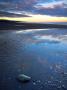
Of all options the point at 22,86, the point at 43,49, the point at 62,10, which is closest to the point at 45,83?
the point at 22,86

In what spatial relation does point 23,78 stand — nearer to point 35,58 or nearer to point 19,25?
point 35,58

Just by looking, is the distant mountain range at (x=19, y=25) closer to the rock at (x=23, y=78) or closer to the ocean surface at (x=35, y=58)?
the ocean surface at (x=35, y=58)

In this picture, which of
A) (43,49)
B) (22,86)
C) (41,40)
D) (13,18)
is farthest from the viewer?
(13,18)

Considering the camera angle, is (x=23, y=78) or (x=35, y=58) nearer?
(x=23, y=78)

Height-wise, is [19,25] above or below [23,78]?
above

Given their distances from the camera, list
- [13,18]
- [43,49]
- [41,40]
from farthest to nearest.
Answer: [13,18] < [41,40] < [43,49]

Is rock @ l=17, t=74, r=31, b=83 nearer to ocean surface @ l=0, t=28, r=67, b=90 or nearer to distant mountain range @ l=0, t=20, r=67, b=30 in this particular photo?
ocean surface @ l=0, t=28, r=67, b=90

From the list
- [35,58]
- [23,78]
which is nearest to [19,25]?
[35,58]

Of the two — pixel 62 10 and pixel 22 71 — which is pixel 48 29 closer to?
pixel 62 10
